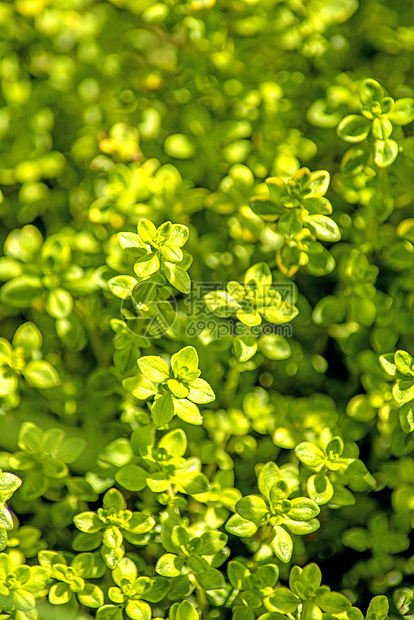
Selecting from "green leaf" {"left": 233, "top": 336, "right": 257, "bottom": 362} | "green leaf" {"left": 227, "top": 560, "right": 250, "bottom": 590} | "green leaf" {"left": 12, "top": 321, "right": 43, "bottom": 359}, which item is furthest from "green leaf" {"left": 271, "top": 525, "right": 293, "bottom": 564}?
"green leaf" {"left": 12, "top": 321, "right": 43, "bottom": 359}

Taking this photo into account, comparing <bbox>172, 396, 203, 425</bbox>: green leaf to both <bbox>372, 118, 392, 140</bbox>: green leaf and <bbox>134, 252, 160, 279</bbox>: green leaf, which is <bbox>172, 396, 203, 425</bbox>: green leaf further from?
<bbox>372, 118, 392, 140</bbox>: green leaf

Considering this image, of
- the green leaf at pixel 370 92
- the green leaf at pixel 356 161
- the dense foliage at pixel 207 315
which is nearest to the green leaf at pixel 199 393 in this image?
the dense foliage at pixel 207 315

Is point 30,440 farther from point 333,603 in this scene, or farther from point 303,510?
point 333,603

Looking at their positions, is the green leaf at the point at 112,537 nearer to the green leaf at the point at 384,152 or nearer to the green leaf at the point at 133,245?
the green leaf at the point at 133,245

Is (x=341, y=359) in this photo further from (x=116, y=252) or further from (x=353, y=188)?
(x=116, y=252)

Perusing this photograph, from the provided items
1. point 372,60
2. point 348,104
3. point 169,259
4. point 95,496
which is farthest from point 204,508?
point 372,60

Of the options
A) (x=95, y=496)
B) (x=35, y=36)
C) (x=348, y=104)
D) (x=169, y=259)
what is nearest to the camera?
(x=169, y=259)
